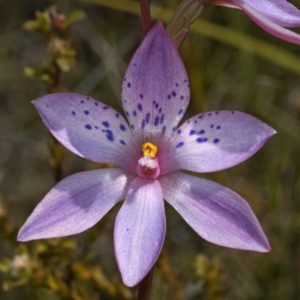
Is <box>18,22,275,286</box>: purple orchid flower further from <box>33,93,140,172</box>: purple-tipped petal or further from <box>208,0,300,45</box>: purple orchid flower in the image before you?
<box>208,0,300,45</box>: purple orchid flower

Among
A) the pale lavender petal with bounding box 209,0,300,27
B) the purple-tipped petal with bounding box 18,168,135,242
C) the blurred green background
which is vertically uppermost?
the pale lavender petal with bounding box 209,0,300,27

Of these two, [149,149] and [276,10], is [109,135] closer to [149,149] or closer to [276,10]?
[149,149]

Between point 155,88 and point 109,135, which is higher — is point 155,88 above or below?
above

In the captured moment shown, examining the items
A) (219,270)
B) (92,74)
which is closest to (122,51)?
(92,74)

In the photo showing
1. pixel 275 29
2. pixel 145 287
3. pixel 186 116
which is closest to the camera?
pixel 275 29

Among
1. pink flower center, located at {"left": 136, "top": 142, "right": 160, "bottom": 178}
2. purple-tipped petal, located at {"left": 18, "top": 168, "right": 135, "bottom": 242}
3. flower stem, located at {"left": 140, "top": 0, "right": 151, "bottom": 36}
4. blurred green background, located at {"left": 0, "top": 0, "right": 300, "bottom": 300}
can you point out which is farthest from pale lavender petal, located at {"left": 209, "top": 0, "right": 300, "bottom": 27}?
blurred green background, located at {"left": 0, "top": 0, "right": 300, "bottom": 300}

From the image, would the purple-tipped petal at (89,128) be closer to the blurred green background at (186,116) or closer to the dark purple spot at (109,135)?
the dark purple spot at (109,135)

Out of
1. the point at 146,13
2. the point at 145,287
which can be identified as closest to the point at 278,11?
the point at 146,13

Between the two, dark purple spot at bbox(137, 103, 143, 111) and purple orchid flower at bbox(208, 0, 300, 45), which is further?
dark purple spot at bbox(137, 103, 143, 111)
